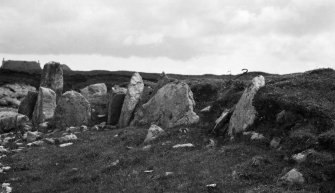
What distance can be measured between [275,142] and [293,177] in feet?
18.7

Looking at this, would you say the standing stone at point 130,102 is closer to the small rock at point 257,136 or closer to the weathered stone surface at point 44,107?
the weathered stone surface at point 44,107

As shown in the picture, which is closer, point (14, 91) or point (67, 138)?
point (67, 138)

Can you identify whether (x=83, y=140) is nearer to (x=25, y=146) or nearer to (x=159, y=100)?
(x=25, y=146)

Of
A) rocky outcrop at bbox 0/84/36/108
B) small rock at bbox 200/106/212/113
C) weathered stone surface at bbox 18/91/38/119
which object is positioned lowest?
rocky outcrop at bbox 0/84/36/108

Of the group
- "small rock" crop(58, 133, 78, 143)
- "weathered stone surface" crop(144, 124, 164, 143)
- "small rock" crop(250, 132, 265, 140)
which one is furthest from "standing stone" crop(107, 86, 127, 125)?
"small rock" crop(250, 132, 265, 140)

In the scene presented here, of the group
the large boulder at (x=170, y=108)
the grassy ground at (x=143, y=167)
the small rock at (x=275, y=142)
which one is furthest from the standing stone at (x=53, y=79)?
the small rock at (x=275, y=142)

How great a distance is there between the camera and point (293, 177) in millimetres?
19234

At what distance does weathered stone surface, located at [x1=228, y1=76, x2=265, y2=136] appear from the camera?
92.7ft

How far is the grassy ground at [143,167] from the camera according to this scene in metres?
20.6

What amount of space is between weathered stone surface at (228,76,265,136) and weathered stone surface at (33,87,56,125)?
22.9m

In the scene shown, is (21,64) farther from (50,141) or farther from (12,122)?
(50,141)

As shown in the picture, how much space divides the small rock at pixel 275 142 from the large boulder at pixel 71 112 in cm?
2232

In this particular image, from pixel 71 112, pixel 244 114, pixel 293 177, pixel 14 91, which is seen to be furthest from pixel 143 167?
pixel 14 91

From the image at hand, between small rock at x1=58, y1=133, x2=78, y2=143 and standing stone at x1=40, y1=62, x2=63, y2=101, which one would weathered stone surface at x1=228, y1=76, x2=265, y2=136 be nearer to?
small rock at x1=58, y1=133, x2=78, y2=143
